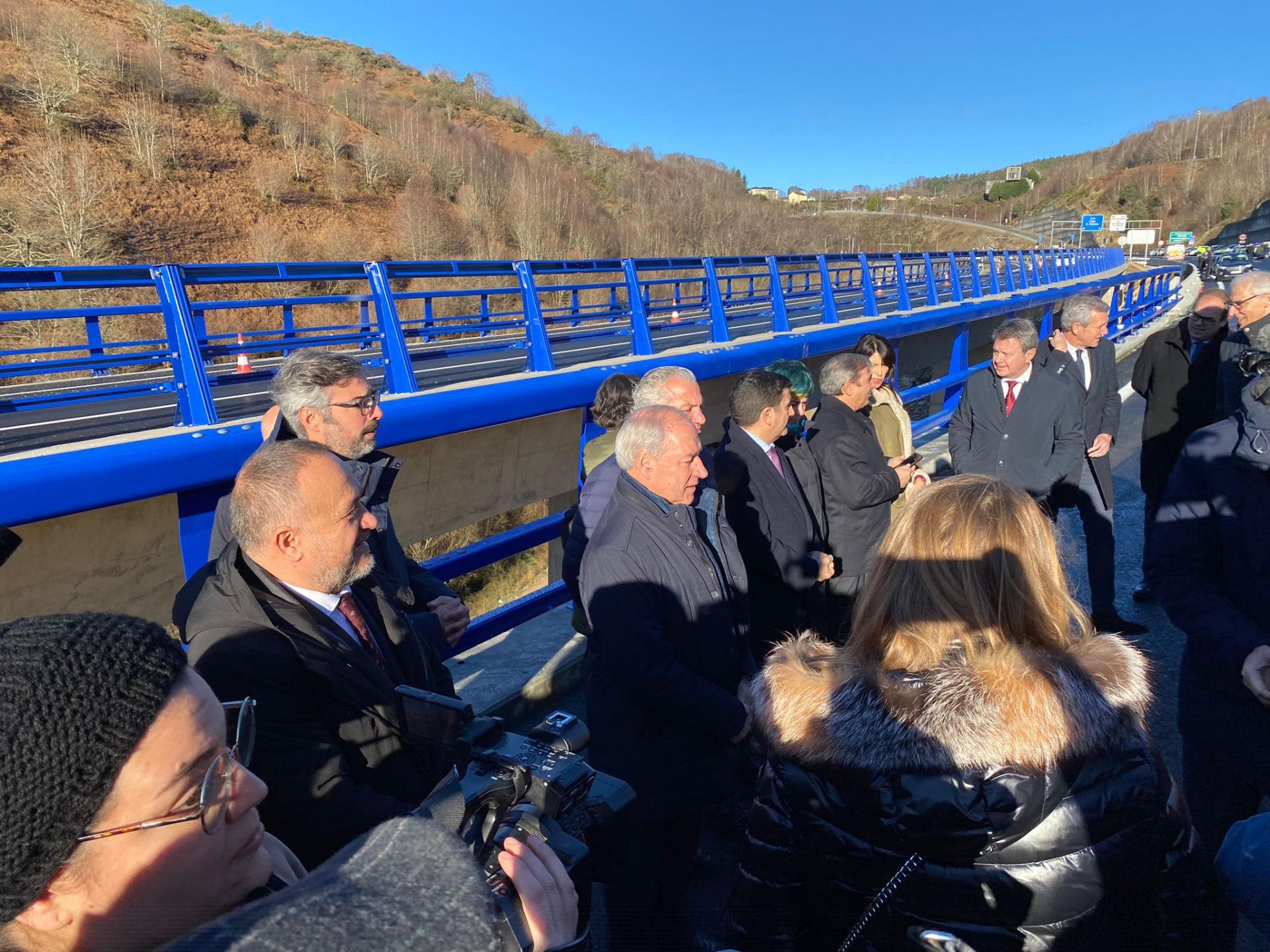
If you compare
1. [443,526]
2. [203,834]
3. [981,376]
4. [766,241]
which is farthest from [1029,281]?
[766,241]

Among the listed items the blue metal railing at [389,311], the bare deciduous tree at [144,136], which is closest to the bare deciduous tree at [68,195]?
the bare deciduous tree at [144,136]

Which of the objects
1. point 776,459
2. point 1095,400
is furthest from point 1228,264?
point 776,459

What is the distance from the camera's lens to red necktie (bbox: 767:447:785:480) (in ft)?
11.7

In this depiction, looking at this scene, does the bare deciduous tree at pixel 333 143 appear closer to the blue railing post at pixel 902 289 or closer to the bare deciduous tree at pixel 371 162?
the bare deciduous tree at pixel 371 162

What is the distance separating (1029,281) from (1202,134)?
15630 cm

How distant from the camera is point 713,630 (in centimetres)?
262

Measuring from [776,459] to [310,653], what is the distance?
238cm

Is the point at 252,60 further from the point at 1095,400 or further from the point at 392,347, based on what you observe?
the point at 1095,400

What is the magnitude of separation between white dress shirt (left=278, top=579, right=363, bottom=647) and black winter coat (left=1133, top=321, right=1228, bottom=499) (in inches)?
201

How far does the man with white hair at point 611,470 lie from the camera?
3.34m

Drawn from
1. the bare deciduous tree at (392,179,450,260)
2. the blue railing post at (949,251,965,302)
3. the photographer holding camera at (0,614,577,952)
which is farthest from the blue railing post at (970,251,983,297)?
the bare deciduous tree at (392,179,450,260)

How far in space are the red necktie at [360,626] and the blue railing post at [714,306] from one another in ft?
19.1

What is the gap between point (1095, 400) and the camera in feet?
16.9

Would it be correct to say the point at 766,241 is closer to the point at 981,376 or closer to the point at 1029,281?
the point at 1029,281
